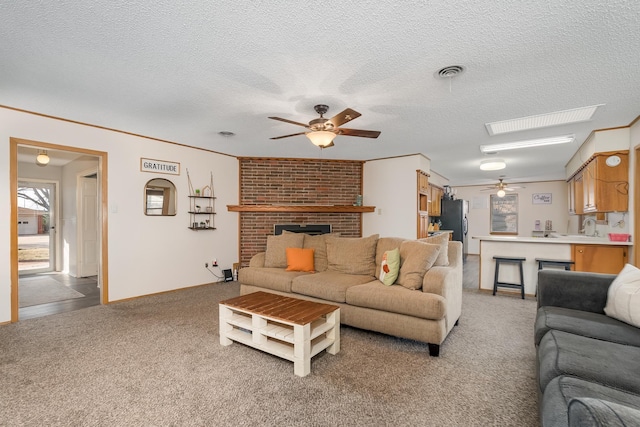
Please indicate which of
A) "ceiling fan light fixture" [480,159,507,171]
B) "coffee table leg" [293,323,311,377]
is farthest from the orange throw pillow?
"ceiling fan light fixture" [480,159,507,171]

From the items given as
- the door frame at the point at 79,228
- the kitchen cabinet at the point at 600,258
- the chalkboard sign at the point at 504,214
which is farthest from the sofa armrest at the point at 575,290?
the chalkboard sign at the point at 504,214

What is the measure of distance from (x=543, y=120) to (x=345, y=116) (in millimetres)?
2714

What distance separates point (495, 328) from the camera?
312 centimetres

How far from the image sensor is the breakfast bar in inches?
155

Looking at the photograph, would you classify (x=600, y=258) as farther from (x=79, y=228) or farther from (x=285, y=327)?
(x=79, y=228)

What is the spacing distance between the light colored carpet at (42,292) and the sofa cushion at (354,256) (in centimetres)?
387

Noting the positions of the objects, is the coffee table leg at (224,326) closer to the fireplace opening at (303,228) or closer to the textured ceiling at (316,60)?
the textured ceiling at (316,60)

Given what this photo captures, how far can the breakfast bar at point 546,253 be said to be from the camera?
12.9 ft

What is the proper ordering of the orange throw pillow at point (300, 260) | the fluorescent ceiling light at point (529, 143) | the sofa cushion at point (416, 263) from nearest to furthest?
the sofa cushion at point (416, 263) → the orange throw pillow at point (300, 260) → the fluorescent ceiling light at point (529, 143)

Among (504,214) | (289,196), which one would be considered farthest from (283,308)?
(504,214)

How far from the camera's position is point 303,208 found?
19.1ft

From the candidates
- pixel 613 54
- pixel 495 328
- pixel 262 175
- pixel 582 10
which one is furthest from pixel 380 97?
pixel 262 175

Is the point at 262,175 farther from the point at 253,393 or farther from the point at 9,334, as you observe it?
the point at 253,393

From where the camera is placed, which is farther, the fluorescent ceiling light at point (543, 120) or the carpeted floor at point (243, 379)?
the fluorescent ceiling light at point (543, 120)
